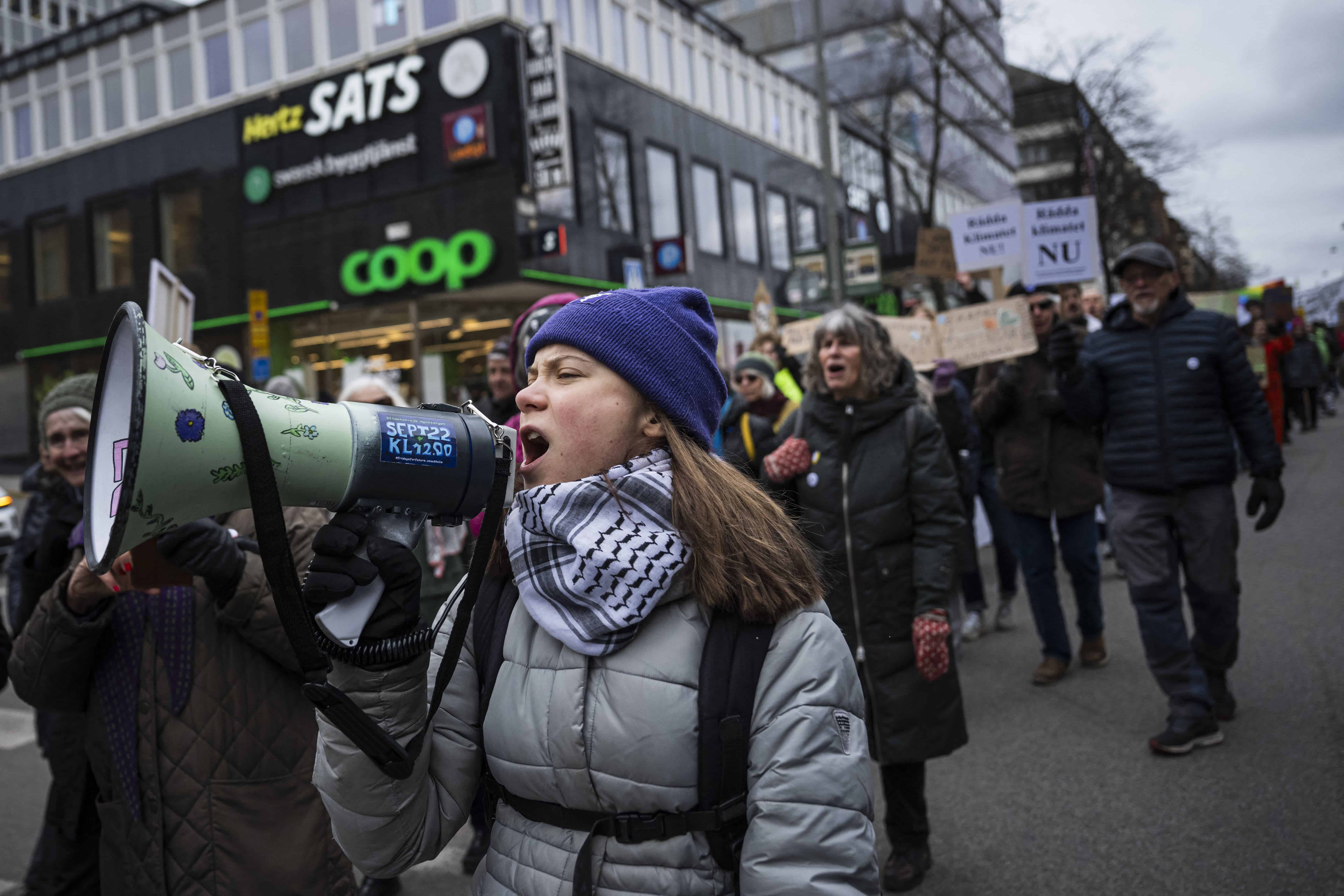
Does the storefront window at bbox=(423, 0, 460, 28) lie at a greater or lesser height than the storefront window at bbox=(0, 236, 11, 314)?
greater

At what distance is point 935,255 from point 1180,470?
5.05 m

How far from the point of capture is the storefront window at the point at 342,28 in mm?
20234

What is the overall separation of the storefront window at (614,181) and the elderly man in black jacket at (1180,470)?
1717cm

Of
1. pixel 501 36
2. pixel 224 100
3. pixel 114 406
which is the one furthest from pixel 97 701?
pixel 224 100

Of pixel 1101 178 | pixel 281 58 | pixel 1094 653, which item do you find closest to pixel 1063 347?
pixel 1094 653

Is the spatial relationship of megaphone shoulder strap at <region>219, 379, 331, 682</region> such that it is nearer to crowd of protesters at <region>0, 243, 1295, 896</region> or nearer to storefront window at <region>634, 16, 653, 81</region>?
crowd of protesters at <region>0, 243, 1295, 896</region>

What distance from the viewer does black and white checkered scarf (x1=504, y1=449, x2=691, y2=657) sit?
150 cm

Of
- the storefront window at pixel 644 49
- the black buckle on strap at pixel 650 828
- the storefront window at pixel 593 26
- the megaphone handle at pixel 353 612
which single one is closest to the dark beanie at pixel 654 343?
the megaphone handle at pixel 353 612

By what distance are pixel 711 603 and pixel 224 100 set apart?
23.8 m

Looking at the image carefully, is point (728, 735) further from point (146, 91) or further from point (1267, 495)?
point (146, 91)

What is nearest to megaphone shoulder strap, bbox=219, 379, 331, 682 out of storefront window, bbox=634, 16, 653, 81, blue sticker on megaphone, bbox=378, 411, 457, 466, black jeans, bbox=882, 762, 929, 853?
blue sticker on megaphone, bbox=378, 411, 457, 466

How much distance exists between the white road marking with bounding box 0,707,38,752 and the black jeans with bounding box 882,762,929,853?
4648 millimetres

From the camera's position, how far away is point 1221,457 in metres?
4.27

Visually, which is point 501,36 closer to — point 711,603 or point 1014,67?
point 711,603
